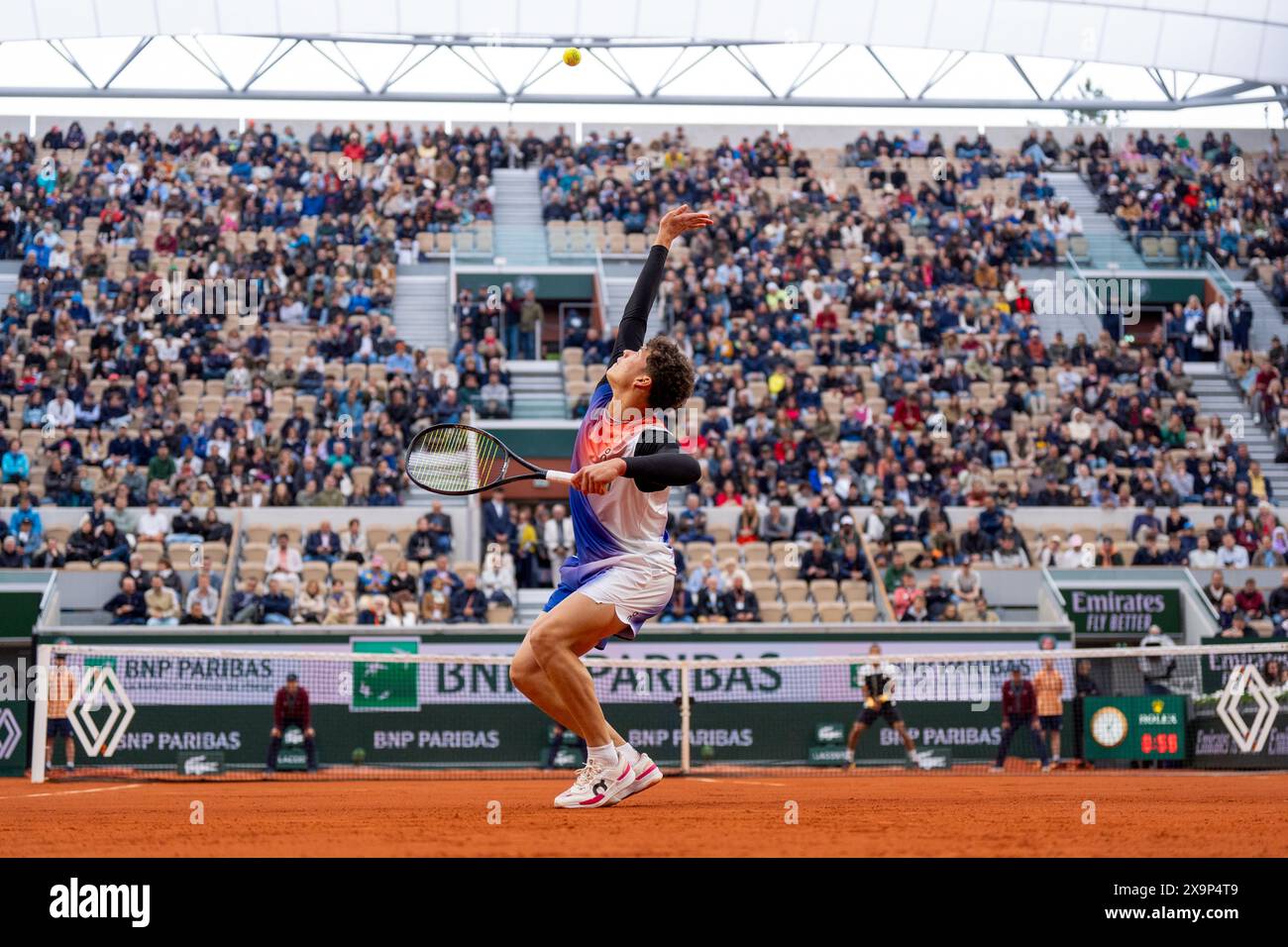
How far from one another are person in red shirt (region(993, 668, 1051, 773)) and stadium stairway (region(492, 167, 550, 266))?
16.7m

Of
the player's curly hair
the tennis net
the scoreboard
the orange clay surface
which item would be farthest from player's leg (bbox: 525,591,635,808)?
the scoreboard

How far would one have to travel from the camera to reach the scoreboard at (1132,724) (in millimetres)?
18078

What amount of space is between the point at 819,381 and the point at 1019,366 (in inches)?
154

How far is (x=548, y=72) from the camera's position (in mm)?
34406

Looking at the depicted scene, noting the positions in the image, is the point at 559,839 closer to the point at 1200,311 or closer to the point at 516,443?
the point at 516,443

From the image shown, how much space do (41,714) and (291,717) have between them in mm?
2745

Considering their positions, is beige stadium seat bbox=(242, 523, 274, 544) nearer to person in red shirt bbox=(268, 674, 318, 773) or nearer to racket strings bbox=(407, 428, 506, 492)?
person in red shirt bbox=(268, 674, 318, 773)

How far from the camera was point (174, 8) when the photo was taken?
30125 millimetres

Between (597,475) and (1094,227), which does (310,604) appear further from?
(1094,227)

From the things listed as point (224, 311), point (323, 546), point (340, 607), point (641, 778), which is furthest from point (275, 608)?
point (641, 778)

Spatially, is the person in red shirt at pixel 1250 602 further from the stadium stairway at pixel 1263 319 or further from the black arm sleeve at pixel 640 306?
the black arm sleeve at pixel 640 306

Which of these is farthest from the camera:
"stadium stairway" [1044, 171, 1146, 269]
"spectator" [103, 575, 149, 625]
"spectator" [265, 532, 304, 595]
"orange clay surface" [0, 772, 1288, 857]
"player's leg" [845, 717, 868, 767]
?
"stadium stairway" [1044, 171, 1146, 269]

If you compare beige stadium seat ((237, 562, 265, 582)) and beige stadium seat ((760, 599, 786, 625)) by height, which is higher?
beige stadium seat ((237, 562, 265, 582))

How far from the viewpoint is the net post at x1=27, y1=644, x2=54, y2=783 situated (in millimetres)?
15273
